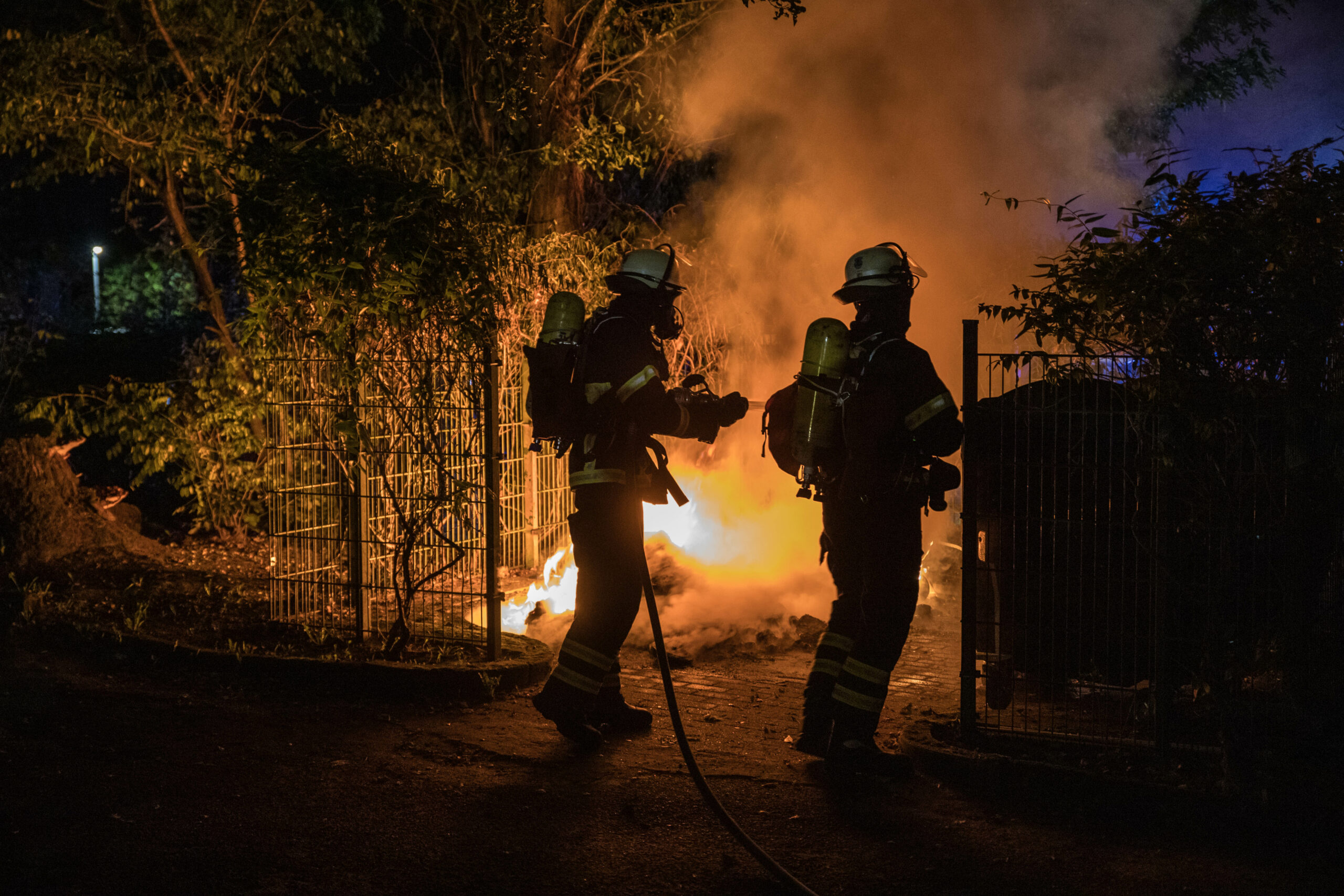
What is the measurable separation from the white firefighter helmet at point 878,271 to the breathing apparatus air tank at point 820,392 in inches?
9.9

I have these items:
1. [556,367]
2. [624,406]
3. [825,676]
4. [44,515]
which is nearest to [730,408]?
[624,406]

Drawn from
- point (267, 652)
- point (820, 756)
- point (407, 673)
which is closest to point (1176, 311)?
point (820, 756)

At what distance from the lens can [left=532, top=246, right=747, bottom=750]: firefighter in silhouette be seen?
5098mm

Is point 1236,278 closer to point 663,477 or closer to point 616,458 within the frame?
point 663,477

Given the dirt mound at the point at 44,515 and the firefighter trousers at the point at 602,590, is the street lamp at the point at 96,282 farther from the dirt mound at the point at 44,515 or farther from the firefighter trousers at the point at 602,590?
the firefighter trousers at the point at 602,590

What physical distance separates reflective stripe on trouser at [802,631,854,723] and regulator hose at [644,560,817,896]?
1.93ft

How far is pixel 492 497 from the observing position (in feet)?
20.6

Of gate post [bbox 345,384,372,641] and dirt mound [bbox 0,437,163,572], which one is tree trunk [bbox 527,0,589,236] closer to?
gate post [bbox 345,384,372,641]

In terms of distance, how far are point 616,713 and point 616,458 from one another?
4.34 feet

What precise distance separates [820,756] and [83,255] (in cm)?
3626

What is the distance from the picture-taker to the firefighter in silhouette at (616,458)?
5098 millimetres

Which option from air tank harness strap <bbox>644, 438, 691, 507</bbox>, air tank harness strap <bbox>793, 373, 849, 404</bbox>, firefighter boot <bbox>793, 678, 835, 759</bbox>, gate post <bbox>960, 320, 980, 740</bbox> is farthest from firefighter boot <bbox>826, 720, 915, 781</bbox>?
air tank harness strap <bbox>793, 373, 849, 404</bbox>

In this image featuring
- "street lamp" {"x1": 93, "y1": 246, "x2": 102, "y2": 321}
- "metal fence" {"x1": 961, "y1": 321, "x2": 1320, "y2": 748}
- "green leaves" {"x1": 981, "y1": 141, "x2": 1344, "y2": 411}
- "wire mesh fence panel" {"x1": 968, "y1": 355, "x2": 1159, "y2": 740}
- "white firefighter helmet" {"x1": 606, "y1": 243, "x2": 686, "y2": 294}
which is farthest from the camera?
"street lamp" {"x1": 93, "y1": 246, "x2": 102, "y2": 321}

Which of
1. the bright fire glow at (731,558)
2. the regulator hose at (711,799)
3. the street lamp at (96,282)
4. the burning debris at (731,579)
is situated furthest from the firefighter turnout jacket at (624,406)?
the street lamp at (96,282)
